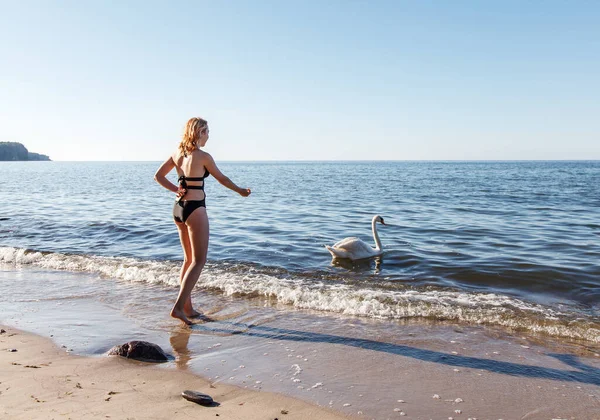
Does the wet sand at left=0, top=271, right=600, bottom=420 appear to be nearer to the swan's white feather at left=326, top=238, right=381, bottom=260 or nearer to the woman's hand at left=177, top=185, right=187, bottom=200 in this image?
the woman's hand at left=177, top=185, right=187, bottom=200

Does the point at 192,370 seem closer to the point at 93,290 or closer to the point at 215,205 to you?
the point at 93,290

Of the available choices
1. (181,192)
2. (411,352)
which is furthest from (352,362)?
(181,192)

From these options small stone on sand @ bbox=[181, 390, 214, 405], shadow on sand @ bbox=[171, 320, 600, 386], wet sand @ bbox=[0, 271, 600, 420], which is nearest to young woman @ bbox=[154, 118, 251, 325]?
shadow on sand @ bbox=[171, 320, 600, 386]

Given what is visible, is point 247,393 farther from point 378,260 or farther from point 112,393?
point 378,260

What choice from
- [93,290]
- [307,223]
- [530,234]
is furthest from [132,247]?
[530,234]

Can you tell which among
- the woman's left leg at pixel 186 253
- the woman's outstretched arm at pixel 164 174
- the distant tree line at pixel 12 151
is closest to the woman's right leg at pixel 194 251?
the woman's left leg at pixel 186 253

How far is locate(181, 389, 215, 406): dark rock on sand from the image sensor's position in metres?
3.82

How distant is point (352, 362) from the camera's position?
490 cm

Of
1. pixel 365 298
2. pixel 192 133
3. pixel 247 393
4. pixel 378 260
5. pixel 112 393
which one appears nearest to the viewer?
pixel 112 393

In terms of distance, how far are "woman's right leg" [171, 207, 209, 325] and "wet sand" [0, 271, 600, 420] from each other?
0.26 metres

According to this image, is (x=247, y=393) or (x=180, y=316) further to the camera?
(x=180, y=316)

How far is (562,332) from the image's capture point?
607cm

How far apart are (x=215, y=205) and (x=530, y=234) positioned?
13.9 m

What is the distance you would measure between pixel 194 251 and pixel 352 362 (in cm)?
242
